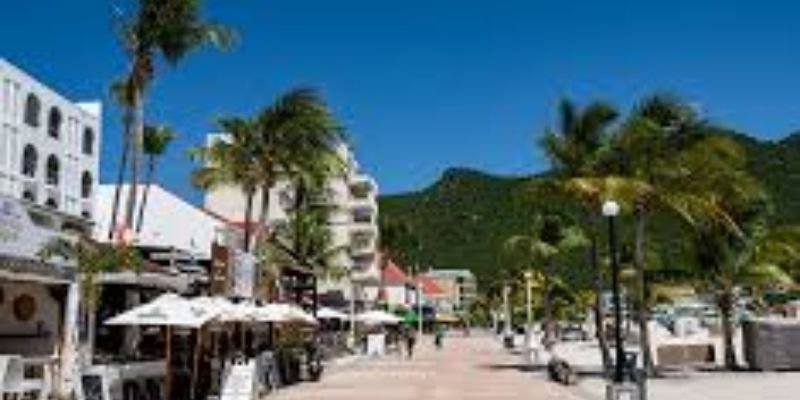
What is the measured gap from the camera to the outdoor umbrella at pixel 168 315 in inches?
953

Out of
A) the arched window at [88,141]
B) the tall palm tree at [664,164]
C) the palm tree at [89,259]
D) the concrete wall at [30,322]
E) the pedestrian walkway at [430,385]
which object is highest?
the arched window at [88,141]

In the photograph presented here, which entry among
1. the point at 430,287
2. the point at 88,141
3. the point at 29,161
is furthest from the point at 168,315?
the point at 430,287

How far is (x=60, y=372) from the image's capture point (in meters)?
21.9

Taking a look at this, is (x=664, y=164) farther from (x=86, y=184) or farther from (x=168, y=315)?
(x=86, y=184)

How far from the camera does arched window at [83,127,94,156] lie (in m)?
72.3

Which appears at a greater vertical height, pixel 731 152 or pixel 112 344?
pixel 731 152

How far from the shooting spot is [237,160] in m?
52.3

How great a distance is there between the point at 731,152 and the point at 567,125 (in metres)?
7.85

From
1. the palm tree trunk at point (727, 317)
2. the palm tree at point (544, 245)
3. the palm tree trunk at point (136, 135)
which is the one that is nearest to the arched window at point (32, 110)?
the palm tree trunk at point (136, 135)

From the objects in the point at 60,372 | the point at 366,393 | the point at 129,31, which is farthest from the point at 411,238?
the point at 60,372

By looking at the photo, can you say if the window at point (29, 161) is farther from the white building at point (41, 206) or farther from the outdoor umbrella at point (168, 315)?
the outdoor umbrella at point (168, 315)

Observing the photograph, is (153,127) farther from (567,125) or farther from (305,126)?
(567,125)

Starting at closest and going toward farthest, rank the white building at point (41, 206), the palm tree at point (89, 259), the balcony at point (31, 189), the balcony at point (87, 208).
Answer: the white building at point (41, 206) < the palm tree at point (89, 259) < the balcony at point (31, 189) < the balcony at point (87, 208)

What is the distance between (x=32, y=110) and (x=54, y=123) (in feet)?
11.4
